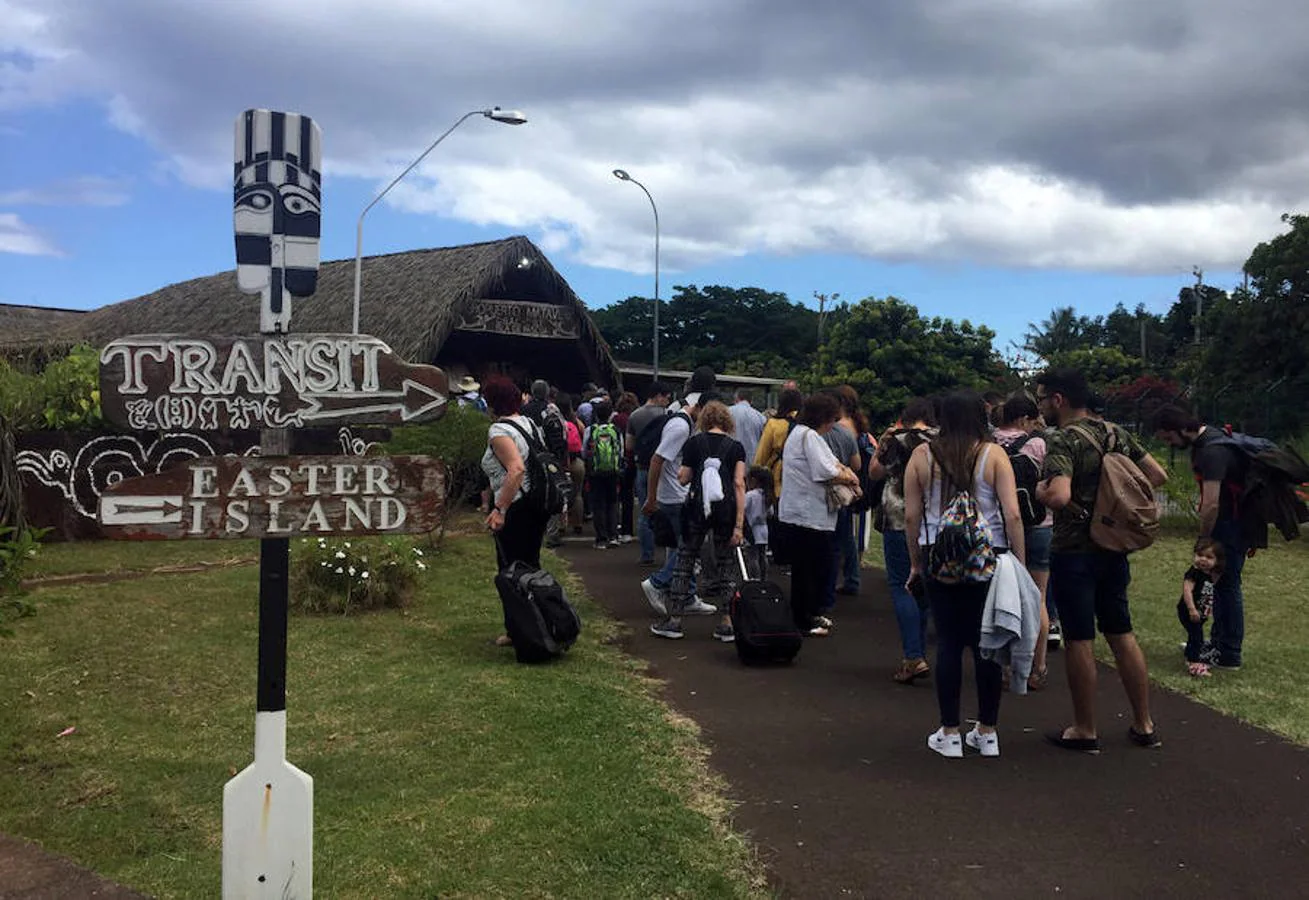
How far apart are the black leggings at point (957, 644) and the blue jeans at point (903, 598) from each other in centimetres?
110

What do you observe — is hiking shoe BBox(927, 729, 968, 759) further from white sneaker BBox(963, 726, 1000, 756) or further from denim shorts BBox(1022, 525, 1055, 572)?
denim shorts BBox(1022, 525, 1055, 572)

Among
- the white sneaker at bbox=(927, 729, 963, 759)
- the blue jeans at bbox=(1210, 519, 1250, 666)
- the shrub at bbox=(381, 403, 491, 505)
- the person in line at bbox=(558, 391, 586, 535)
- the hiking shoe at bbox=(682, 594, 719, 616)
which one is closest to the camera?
the white sneaker at bbox=(927, 729, 963, 759)

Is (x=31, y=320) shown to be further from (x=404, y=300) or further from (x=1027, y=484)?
(x=1027, y=484)

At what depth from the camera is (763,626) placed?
6379 millimetres

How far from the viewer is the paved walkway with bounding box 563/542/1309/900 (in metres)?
3.62

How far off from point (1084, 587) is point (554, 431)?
6.36 m

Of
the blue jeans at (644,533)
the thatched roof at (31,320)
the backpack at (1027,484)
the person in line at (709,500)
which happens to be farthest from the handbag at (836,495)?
the thatched roof at (31,320)

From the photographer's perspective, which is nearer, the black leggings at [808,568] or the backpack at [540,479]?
the backpack at [540,479]

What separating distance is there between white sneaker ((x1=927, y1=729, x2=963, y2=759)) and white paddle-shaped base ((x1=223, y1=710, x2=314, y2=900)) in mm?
Answer: 2865

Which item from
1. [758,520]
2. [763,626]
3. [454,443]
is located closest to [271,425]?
[763,626]

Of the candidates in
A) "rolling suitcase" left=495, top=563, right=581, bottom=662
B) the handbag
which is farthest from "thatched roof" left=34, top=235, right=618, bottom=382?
the handbag

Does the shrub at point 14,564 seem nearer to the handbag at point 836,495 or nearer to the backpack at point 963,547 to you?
the backpack at point 963,547

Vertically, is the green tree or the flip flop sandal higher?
the green tree

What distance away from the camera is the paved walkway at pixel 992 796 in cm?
362
